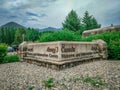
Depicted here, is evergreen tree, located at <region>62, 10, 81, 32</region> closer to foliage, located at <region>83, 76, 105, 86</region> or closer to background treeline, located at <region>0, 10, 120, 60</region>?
background treeline, located at <region>0, 10, 120, 60</region>

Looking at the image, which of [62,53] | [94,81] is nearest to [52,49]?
[62,53]

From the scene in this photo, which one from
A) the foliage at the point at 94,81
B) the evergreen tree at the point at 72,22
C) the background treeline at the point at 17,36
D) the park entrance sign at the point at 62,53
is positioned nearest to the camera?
the foliage at the point at 94,81

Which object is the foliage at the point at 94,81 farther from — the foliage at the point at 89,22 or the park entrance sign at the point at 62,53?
the foliage at the point at 89,22

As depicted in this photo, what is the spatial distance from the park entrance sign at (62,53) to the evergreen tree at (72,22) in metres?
35.1

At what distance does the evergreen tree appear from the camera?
1864 inches

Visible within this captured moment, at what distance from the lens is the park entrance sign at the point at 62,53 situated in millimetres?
9039

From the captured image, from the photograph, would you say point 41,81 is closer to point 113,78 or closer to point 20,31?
point 113,78

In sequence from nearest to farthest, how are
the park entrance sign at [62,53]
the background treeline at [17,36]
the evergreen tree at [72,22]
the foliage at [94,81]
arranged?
the foliage at [94,81] → the park entrance sign at [62,53] → the evergreen tree at [72,22] → the background treeline at [17,36]

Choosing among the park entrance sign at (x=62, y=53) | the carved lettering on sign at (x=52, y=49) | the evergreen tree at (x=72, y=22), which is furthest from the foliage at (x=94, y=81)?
the evergreen tree at (x=72, y=22)

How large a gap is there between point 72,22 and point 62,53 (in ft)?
128

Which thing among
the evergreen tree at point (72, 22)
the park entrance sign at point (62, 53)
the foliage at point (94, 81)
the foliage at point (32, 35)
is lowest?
the foliage at point (94, 81)

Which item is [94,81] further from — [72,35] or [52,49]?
[72,35]

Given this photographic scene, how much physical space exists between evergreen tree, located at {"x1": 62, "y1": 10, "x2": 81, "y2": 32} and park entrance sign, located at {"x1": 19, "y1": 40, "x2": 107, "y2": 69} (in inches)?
1383

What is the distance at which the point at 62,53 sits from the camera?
904 centimetres
